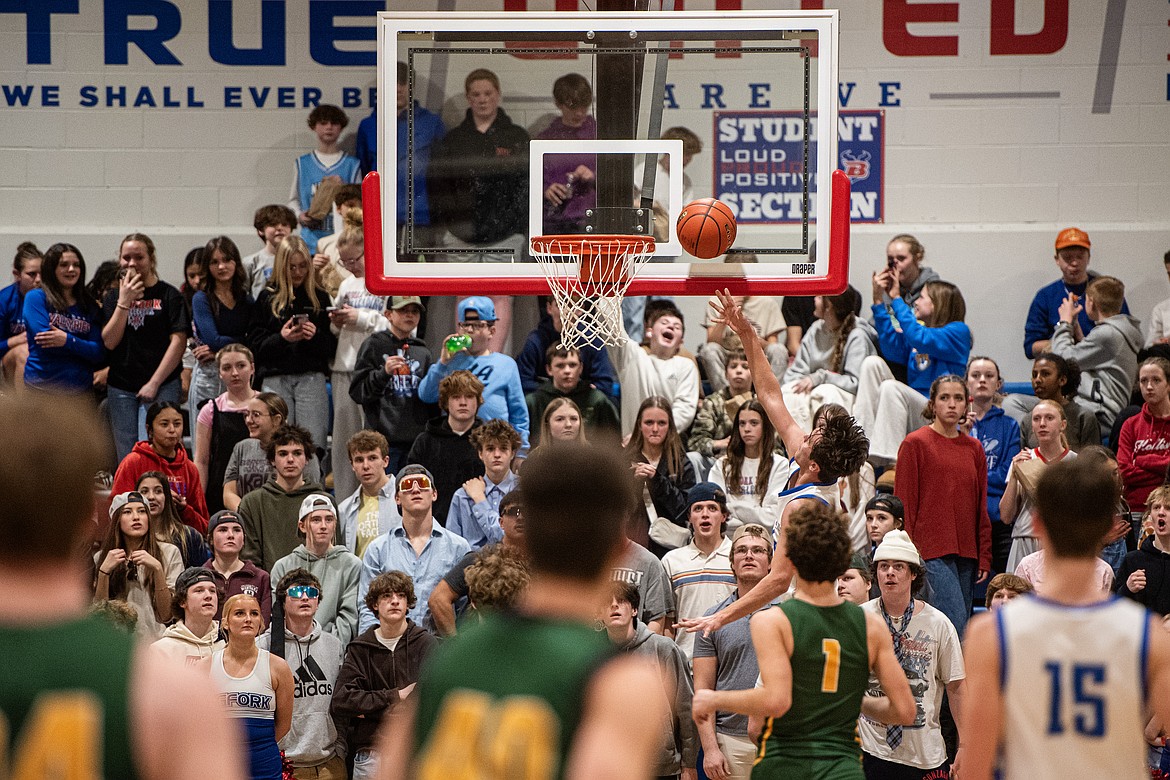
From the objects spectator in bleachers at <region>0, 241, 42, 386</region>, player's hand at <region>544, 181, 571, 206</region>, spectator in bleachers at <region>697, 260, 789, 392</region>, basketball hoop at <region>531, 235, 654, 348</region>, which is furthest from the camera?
spectator in bleachers at <region>0, 241, 42, 386</region>

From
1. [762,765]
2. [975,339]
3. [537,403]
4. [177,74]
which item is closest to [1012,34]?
[975,339]

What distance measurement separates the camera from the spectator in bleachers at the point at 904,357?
30.2 feet

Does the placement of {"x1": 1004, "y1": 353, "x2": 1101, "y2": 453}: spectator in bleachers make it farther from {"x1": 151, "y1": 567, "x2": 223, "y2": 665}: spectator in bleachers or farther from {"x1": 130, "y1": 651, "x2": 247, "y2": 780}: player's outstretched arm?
{"x1": 130, "y1": 651, "x2": 247, "y2": 780}: player's outstretched arm

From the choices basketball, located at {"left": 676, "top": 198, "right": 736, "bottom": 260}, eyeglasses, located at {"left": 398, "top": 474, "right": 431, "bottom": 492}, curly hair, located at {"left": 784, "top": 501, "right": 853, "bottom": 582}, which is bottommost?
eyeglasses, located at {"left": 398, "top": 474, "right": 431, "bottom": 492}

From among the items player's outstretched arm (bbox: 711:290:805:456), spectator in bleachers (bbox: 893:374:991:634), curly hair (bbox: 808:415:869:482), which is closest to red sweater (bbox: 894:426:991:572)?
spectator in bleachers (bbox: 893:374:991:634)

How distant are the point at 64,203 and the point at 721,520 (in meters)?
7.52

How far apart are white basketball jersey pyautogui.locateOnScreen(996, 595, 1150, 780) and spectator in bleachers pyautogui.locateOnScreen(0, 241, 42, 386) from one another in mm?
8734

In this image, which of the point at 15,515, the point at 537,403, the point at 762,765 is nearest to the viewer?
the point at 15,515

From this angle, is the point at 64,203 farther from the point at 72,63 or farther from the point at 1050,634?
the point at 1050,634

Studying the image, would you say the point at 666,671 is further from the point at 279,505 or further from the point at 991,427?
the point at 991,427

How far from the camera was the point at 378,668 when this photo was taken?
23.9 ft

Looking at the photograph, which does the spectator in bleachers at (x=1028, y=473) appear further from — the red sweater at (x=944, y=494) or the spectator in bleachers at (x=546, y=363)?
the spectator in bleachers at (x=546, y=363)

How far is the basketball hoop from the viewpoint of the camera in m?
6.98

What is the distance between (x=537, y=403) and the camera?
9.23m
